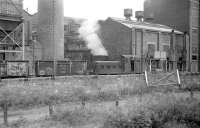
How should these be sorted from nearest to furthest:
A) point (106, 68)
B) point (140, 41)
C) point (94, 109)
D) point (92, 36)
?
point (94, 109) < point (106, 68) < point (140, 41) < point (92, 36)

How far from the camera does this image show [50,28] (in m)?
28.7

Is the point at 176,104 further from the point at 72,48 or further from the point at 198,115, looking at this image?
the point at 72,48

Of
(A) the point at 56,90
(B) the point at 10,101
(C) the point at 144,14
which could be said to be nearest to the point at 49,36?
(A) the point at 56,90

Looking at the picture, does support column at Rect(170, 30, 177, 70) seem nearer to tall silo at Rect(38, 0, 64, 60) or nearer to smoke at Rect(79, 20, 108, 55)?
smoke at Rect(79, 20, 108, 55)

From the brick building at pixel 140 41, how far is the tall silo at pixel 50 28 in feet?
27.5

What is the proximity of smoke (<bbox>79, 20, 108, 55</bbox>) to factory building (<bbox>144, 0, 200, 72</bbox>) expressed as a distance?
11710 mm

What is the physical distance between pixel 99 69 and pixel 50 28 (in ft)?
27.7

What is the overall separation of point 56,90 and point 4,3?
38.5 ft

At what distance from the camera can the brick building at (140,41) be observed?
32812 millimetres

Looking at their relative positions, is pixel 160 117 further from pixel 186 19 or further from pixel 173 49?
pixel 186 19

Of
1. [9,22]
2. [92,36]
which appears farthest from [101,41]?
[9,22]

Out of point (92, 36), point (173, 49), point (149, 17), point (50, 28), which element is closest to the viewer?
point (50, 28)

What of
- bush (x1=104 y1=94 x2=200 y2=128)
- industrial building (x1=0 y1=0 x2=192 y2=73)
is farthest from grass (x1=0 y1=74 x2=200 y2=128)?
industrial building (x1=0 y1=0 x2=192 y2=73)

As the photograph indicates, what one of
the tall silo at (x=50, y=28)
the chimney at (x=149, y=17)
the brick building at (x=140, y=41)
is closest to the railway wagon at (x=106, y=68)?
the brick building at (x=140, y=41)
